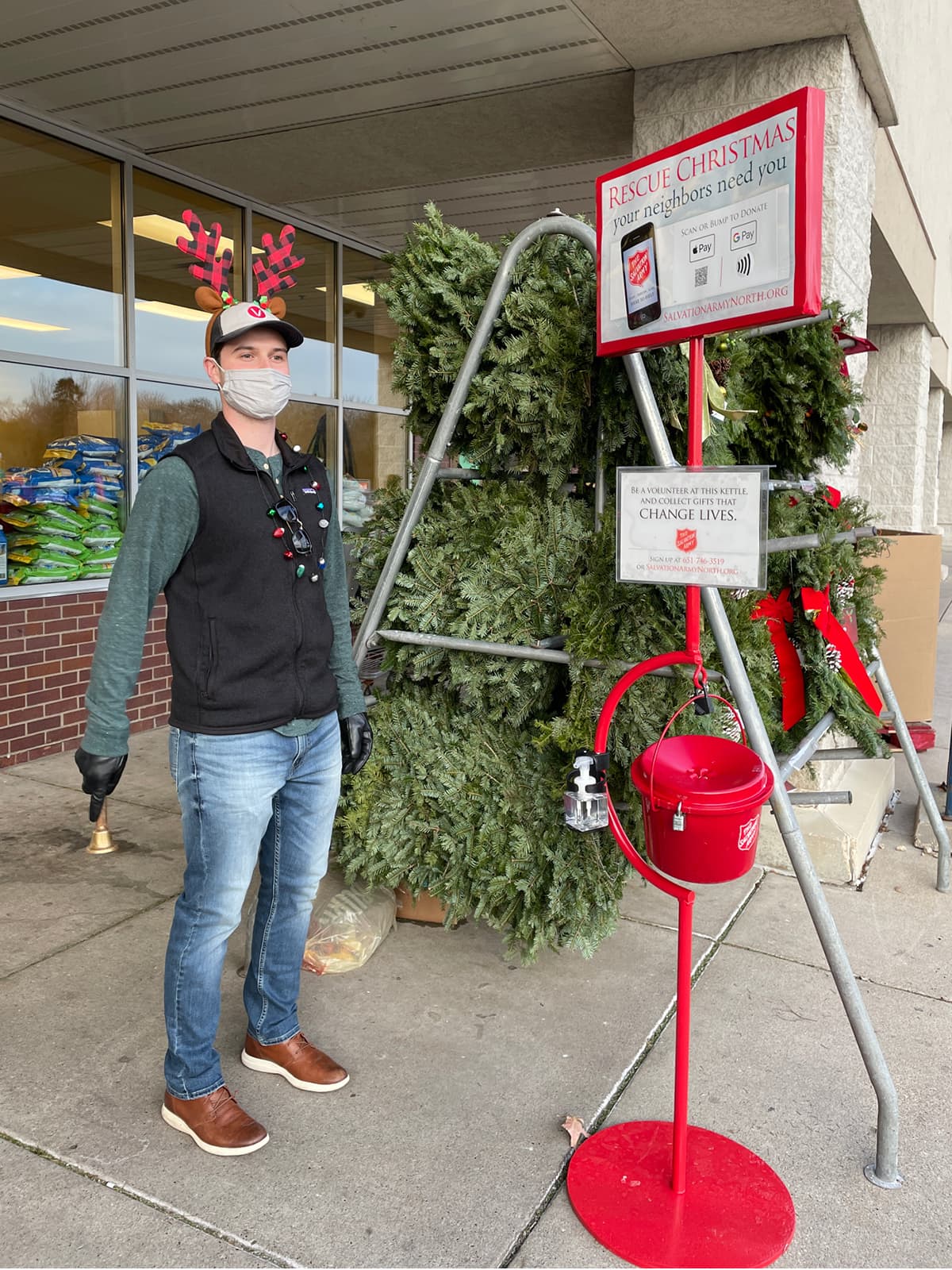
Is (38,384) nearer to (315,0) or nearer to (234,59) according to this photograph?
(234,59)

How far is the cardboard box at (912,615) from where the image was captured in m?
5.51

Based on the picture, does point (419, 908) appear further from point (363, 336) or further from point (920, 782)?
point (363, 336)

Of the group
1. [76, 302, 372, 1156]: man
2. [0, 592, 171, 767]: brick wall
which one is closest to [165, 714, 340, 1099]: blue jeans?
[76, 302, 372, 1156]: man

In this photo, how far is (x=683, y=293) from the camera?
2.30 m

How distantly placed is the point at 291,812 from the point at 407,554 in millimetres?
1067

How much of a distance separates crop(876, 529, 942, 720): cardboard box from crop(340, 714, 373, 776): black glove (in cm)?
365

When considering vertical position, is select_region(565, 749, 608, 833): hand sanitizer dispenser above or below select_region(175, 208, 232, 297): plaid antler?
below

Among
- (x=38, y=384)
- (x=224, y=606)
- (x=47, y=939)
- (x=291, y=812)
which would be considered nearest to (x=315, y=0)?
(x=38, y=384)

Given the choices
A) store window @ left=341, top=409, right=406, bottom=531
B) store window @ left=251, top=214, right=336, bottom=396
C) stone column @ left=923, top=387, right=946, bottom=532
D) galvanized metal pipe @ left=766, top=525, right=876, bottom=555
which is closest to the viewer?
galvanized metal pipe @ left=766, top=525, right=876, bottom=555

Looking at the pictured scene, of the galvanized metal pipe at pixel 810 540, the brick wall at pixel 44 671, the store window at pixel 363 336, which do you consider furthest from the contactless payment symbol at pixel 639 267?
the store window at pixel 363 336

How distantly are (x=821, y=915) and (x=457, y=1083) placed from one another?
3.55 ft

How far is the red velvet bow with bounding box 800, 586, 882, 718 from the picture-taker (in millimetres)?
3463

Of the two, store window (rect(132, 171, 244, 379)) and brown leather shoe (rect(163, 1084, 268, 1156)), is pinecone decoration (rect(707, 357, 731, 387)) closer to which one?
brown leather shoe (rect(163, 1084, 268, 1156))

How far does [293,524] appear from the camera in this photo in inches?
96.0
